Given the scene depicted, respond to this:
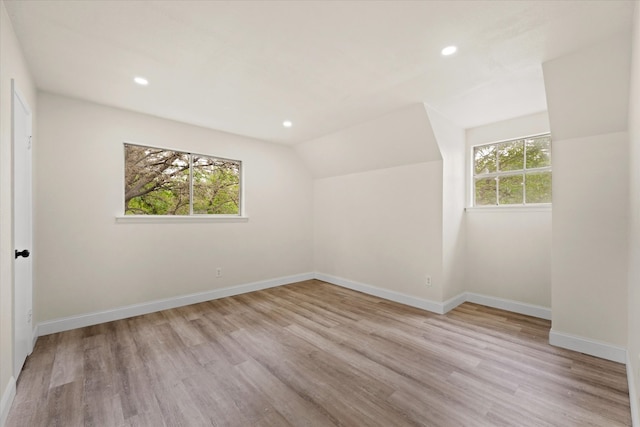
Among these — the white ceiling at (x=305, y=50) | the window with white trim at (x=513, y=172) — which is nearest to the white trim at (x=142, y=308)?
the white ceiling at (x=305, y=50)

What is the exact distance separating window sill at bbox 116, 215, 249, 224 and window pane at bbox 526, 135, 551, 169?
4.06 m

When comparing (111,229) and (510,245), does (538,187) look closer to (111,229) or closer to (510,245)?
(510,245)

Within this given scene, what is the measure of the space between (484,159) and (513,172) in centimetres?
44

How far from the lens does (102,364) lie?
230 cm

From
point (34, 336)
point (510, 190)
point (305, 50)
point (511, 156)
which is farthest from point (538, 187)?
point (34, 336)

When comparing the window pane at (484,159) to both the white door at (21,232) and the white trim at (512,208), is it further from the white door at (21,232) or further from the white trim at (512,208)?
the white door at (21,232)

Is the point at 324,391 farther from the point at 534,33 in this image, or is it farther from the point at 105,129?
the point at 105,129

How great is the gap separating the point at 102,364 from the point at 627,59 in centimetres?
476

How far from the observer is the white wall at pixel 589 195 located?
223 cm

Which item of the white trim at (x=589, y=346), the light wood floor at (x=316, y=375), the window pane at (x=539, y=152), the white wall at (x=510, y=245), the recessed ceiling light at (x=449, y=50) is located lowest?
the light wood floor at (x=316, y=375)

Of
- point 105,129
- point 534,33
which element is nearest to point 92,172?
point 105,129

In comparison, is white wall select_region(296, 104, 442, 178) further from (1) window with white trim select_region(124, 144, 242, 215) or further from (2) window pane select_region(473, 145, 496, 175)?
(1) window with white trim select_region(124, 144, 242, 215)

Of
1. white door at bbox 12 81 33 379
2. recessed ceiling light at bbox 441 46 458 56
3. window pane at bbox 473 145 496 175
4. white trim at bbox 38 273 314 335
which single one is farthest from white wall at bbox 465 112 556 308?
white door at bbox 12 81 33 379

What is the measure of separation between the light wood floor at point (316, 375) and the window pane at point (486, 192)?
153 cm
